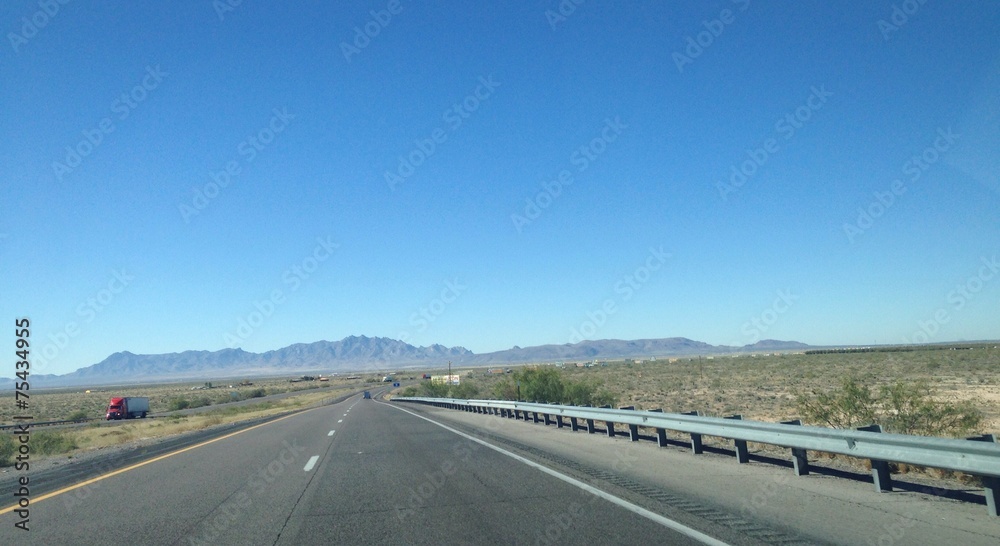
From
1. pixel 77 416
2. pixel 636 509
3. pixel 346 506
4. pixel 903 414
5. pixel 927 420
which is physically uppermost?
pixel 903 414

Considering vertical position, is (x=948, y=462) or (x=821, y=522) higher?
(x=948, y=462)

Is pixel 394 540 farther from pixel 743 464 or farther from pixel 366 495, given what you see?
pixel 743 464

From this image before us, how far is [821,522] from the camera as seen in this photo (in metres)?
7.30

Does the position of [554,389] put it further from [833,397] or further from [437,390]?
[437,390]

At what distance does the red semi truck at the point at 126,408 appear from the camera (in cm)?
5466

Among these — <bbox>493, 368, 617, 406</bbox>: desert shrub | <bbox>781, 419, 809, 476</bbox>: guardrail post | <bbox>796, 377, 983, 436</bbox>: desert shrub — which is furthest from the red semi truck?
<bbox>781, 419, 809, 476</bbox>: guardrail post

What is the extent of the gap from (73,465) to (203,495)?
28.2ft

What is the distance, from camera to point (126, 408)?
55875 millimetres

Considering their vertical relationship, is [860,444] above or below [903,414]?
above

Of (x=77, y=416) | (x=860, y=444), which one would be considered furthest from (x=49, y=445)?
(x=77, y=416)

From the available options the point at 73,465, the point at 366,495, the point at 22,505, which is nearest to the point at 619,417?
the point at 366,495

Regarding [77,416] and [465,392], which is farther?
[77,416]

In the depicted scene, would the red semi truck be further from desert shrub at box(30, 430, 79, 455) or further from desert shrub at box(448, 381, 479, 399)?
desert shrub at box(30, 430, 79, 455)

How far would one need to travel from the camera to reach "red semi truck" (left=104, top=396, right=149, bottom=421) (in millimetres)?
54656
